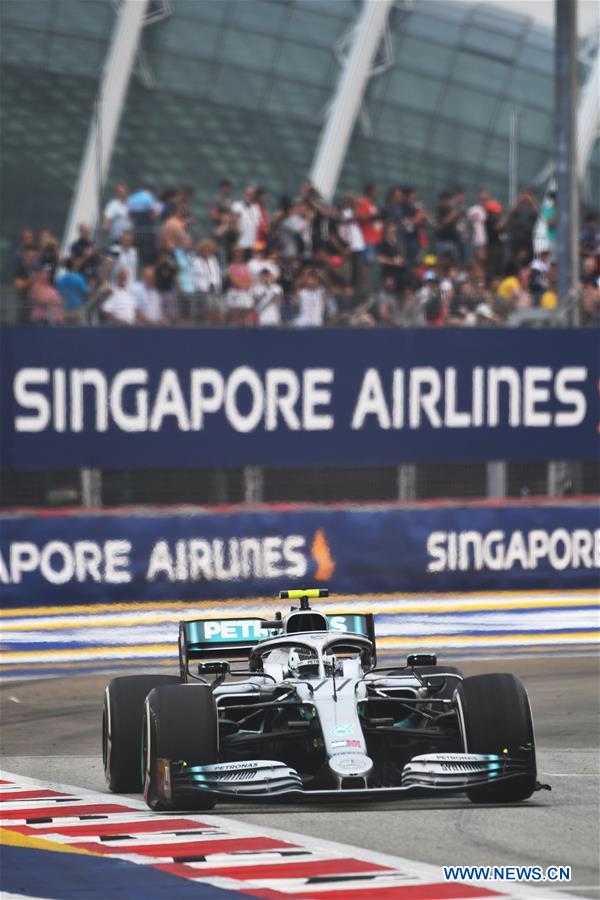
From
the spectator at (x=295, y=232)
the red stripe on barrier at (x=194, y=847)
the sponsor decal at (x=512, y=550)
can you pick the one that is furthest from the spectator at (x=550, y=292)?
the red stripe on barrier at (x=194, y=847)

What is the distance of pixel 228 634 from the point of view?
10.8 meters

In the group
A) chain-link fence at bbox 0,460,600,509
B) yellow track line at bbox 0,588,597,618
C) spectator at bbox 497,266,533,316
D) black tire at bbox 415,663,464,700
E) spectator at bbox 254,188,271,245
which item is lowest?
yellow track line at bbox 0,588,597,618

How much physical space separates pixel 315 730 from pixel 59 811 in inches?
54.7

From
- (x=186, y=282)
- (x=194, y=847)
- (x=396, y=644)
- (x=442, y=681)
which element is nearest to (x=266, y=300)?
(x=186, y=282)

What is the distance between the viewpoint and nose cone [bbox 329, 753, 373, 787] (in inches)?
344

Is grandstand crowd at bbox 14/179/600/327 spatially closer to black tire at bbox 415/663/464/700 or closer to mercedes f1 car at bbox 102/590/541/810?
mercedes f1 car at bbox 102/590/541/810

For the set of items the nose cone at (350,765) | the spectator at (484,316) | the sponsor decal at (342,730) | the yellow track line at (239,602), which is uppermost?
the spectator at (484,316)

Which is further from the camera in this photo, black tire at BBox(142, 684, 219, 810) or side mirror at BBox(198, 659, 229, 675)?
side mirror at BBox(198, 659, 229, 675)

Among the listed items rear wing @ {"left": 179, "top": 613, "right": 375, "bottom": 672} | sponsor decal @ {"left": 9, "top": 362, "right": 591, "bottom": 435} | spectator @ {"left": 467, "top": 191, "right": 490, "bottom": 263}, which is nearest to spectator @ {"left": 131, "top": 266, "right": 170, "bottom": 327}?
sponsor decal @ {"left": 9, "top": 362, "right": 591, "bottom": 435}

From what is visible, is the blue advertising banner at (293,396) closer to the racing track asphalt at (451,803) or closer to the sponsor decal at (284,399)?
the sponsor decal at (284,399)

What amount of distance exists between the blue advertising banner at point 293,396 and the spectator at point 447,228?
78.7 inches

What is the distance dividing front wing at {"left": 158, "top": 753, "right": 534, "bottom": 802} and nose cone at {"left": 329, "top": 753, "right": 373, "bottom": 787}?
7 centimetres

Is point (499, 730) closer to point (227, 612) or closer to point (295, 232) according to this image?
point (227, 612)

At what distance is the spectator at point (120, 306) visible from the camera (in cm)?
1886
